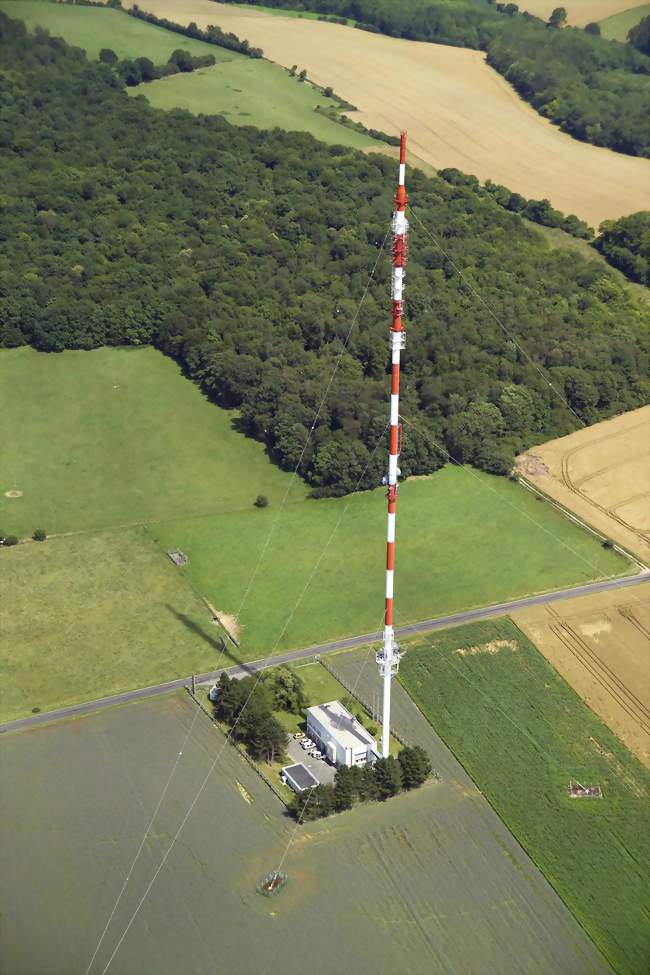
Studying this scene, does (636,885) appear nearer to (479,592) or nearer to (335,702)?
(335,702)

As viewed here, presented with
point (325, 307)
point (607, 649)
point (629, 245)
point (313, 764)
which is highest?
point (629, 245)

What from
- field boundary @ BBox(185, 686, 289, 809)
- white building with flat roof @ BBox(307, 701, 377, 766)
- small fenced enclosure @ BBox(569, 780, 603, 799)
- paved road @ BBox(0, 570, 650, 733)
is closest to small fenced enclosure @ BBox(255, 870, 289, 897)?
field boundary @ BBox(185, 686, 289, 809)

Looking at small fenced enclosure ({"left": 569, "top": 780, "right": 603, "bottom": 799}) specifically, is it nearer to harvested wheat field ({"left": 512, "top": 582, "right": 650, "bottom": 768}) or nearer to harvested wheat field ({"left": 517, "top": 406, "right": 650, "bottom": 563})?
harvested wheat field ({"left": 512, "top": 582, "right": 650, "bottom": 768})

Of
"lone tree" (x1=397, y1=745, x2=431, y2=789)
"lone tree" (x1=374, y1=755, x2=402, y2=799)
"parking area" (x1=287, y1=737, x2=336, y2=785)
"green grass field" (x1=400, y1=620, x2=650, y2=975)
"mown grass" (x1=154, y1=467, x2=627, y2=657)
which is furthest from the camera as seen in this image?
"mown grass" (x1=154, y1=467, x2=627, y2=657)

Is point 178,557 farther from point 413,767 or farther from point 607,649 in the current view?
point 607,649

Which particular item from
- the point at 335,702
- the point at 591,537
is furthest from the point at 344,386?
the point at 335,702

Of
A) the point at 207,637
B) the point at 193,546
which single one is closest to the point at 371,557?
the point at 193,546
